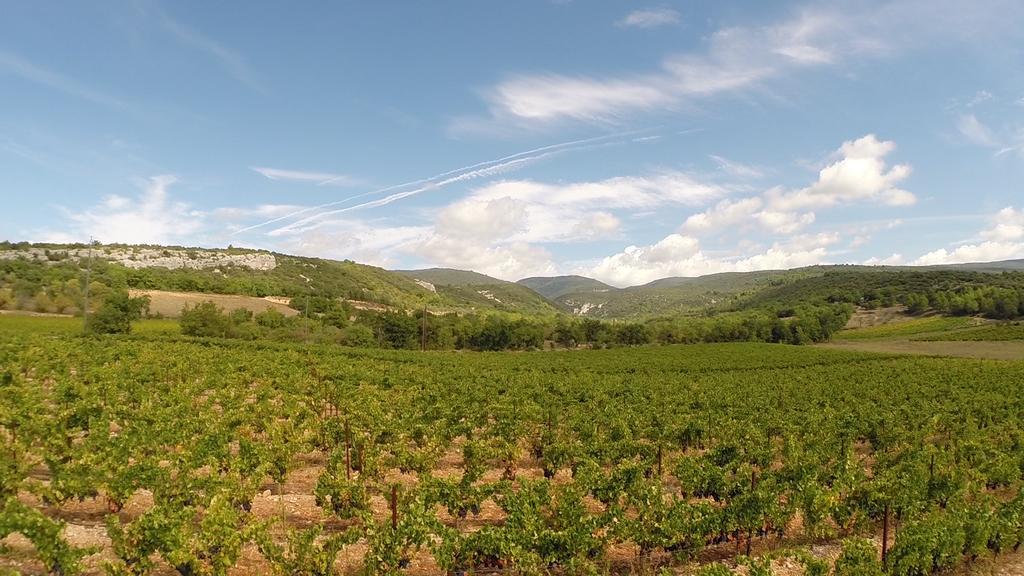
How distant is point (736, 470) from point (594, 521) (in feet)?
30.6

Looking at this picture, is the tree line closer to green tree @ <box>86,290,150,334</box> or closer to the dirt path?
green tree @ <box>86,290,150,334</box>

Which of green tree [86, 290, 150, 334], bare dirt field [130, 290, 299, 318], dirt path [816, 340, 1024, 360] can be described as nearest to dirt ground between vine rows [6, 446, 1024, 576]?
green tree [86, 290, 150, 334]

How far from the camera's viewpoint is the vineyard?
487 inches

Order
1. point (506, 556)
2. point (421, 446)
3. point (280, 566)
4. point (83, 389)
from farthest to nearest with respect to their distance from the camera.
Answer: point (83, 389), point (421, 446), point (506, 556), point (280, 566)

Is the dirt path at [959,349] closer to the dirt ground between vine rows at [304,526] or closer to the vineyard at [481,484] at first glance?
the vineyard at [481,484]

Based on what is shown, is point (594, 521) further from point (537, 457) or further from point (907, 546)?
point (537, 457)

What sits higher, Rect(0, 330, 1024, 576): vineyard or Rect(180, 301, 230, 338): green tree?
Rect(180, 301, 230, 338): green tree

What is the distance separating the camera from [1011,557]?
15461 mm

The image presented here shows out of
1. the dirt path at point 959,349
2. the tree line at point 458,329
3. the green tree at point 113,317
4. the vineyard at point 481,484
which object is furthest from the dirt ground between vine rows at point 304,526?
the dirt path at point 959,349

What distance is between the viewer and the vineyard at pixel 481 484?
487 inches

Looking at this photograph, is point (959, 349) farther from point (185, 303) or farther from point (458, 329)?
point (185, 303)

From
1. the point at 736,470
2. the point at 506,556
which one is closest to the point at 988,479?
the point at 736,470

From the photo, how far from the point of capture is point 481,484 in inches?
774

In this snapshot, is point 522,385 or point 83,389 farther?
point 522,385
